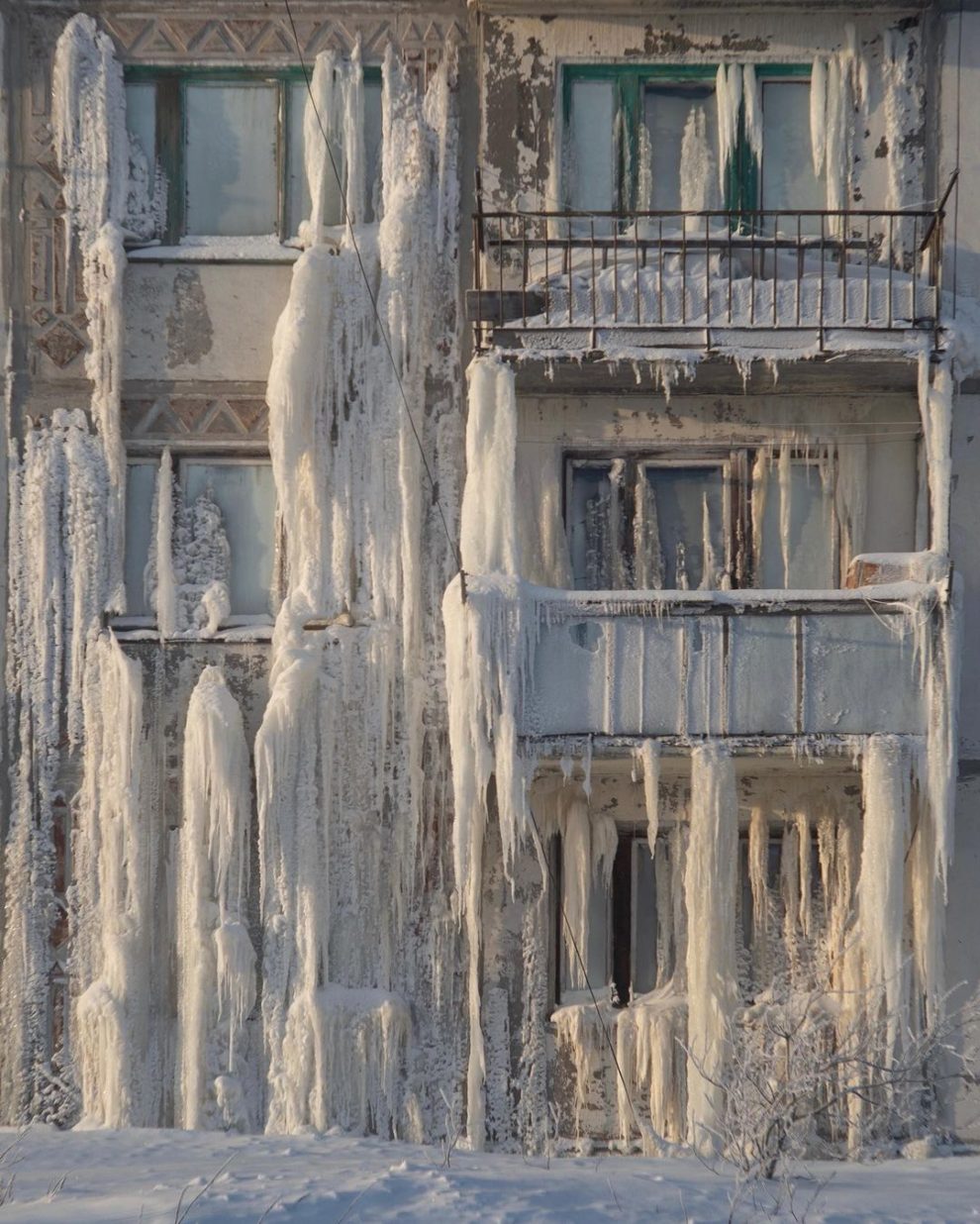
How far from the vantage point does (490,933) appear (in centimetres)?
1152

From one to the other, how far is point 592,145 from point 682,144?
27.0 inches

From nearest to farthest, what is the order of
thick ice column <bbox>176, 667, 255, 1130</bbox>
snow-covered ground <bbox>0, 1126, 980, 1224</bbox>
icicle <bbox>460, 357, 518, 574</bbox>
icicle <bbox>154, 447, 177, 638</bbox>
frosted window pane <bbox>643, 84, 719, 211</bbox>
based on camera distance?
snow-covered ground <bbox>0, 1126, 980, 1224</bbox>
icicle <bbox>460, 357, 518, 574</bbox>
thick ice column <bbox>176, 667, 255, 1130</bbox>
icicle <bbox>154, 447, 177, 638</bbox>
frosted window pane <bbox>643, 84, 719, 211</bbox>

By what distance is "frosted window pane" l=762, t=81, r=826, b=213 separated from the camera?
1183 centimetres

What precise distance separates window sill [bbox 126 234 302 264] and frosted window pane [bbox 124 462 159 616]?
156 centimetres

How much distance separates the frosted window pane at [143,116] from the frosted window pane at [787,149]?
4660 mm

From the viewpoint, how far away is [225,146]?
1191 centimetres

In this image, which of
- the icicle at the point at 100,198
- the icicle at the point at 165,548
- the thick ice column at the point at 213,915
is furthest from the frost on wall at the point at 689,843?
the icicle at the point at 100,198

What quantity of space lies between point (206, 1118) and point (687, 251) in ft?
23.6

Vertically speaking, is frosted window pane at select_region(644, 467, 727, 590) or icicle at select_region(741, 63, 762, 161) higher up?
icicle at select_region(741, 63, 762, 161)

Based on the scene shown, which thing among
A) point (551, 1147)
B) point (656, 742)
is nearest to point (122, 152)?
point (656, 742)

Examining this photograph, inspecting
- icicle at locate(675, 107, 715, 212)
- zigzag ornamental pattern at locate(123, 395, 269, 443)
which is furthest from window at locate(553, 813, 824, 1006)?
icicle at locate(675, 107, 715, 212)

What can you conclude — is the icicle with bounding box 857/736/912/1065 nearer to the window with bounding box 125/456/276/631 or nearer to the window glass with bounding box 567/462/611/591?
the window glass with bounding box 567/462/611/591

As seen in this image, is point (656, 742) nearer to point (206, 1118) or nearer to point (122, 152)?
point (206, 1118)

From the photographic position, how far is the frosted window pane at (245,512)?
38.8ft
